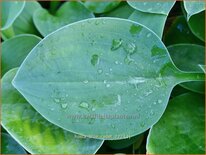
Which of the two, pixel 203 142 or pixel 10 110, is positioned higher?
pixel 10 110

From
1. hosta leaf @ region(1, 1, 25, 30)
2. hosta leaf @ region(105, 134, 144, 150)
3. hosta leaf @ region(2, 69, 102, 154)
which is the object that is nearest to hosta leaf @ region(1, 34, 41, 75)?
hosta leaf @ region(1, 1, 25, 30)

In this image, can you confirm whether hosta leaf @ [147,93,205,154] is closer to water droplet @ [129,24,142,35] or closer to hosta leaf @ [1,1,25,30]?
water droplet @ [129,24,142,35]

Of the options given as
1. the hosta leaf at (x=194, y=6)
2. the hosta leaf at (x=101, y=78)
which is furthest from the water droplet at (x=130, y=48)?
the hosta leaf at (x=194, y=6)

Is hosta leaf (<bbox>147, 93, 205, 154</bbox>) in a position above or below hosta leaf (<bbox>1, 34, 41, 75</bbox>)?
below

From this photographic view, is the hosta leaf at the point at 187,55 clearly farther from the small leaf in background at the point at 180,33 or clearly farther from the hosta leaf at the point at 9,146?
the hosta leaf at the point at 9,146

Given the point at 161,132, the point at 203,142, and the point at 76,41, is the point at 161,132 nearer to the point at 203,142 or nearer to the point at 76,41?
the point at 203,142

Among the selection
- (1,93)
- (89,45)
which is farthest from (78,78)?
(1,93)
